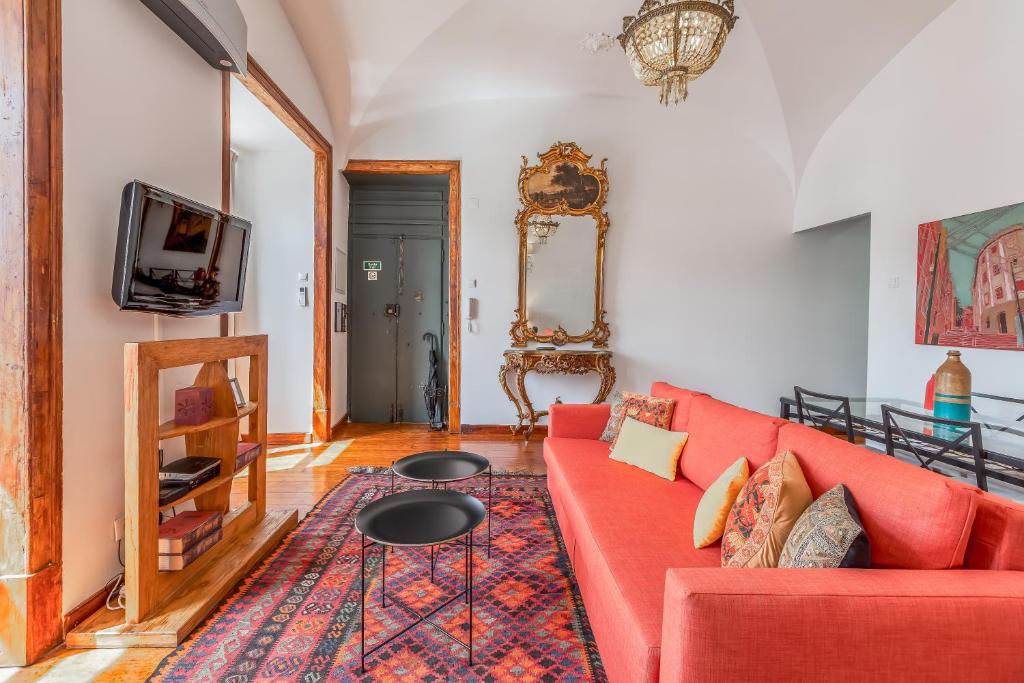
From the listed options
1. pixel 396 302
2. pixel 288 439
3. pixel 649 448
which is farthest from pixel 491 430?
pixel 649 448

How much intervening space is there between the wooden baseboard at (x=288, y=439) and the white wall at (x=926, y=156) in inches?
201

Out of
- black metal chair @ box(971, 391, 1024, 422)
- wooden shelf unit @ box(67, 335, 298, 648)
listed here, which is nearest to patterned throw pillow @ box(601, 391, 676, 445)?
black metal chair @ box(971, 391, 1024, 422)

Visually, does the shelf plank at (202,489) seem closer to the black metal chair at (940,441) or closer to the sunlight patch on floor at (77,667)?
the sunlight patch on floor at (77,667)

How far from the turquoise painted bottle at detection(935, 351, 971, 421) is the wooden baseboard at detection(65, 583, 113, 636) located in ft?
13.5

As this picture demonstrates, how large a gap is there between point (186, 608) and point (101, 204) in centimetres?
169

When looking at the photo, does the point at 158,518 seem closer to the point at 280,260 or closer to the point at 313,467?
the point at 313,467

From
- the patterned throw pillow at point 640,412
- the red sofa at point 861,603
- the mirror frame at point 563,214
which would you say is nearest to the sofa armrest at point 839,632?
the red sofa at point 861,603

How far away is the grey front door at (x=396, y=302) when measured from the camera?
17.0ft

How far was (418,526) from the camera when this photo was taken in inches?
64.3

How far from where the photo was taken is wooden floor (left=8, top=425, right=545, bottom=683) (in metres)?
1.53

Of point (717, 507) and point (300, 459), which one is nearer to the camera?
point (717, 507)

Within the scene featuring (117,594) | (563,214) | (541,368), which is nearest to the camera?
(117,594)

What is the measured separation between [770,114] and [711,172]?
2.33 feet

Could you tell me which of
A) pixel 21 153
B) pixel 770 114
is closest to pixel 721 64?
pixel 770 114
